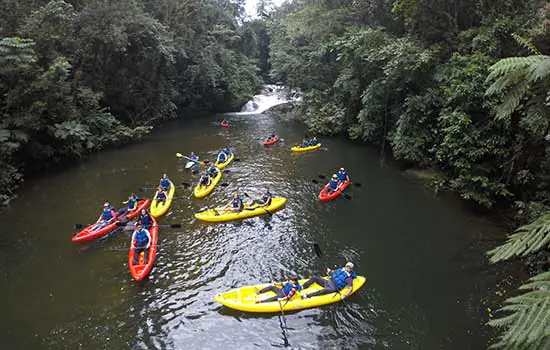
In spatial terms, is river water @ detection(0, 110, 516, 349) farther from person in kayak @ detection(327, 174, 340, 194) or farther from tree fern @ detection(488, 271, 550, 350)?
tree fern @ detection(488, 271, 550, 350)

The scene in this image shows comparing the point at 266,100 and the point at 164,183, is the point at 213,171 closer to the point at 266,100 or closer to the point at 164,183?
the point at 164,183

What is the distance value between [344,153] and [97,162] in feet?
52.2

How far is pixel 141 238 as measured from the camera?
41.3ft

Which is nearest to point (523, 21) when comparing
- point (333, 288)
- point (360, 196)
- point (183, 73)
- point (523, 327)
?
point (360, 196)

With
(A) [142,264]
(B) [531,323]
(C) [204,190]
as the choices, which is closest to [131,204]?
(C) [204,190]

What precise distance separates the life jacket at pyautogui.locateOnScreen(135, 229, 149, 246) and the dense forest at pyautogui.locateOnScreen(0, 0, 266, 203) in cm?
792

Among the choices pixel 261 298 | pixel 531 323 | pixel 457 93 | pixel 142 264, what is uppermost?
pixel 457 93

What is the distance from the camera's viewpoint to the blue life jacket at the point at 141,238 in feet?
41.0

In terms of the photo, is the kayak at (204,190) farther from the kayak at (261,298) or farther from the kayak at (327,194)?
the kayak at (261,298)

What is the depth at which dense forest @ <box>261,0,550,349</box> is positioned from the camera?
10.4 meters

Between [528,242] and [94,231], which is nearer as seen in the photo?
[528,242]

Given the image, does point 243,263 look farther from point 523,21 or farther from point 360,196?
point 523,21

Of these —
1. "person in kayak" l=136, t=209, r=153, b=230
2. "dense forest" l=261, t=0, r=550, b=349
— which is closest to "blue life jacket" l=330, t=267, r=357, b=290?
"dense forest" l=261, t=0, r=550, b=349

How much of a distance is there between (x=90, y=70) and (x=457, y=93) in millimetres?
22613
